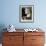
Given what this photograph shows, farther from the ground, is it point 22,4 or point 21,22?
point 22,4

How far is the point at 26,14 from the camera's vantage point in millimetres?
4250

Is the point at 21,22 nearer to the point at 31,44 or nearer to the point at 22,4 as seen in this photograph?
the point at 22,4

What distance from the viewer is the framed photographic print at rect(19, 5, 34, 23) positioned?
4219mm

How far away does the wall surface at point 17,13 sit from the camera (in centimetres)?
421

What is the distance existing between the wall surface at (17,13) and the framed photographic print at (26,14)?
0.32ft

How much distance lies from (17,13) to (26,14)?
11.4 inches

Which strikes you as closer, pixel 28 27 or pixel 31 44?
pixel 31 44

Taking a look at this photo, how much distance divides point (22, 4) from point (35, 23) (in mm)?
733

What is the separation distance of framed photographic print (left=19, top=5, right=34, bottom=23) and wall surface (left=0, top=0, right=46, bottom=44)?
0.32 ft

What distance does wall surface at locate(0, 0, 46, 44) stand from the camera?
421 cm

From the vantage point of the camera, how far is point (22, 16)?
13.9 feet

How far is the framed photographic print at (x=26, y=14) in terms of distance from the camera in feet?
13.8

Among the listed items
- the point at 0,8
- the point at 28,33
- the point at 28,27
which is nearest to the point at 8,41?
the point at 28,33

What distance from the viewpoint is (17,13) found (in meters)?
4.24
